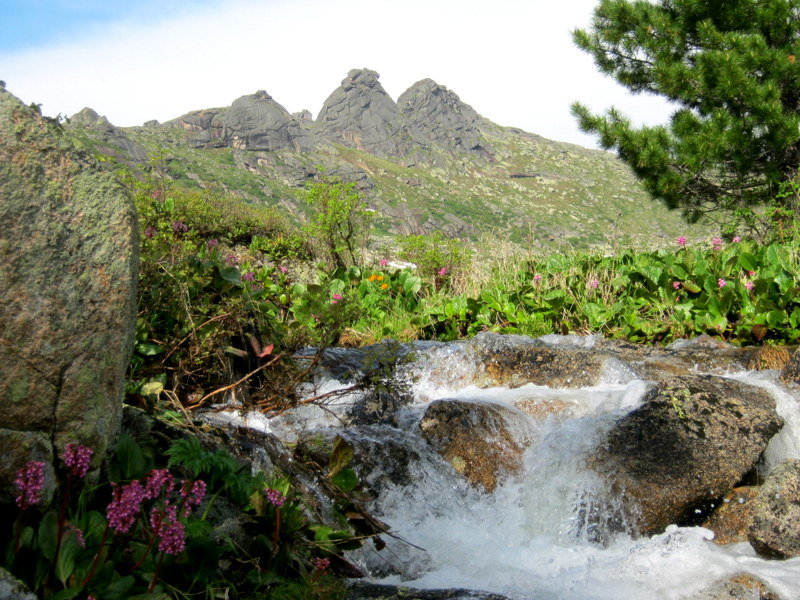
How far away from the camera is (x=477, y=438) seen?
3598 mm

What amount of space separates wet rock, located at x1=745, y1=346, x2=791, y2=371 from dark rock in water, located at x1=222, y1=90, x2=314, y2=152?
150 meters

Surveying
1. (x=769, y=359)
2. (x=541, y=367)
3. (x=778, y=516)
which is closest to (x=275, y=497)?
(x=778, y=516)

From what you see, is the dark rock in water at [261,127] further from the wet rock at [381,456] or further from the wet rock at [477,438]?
the wet rock at [381,456]

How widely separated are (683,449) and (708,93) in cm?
885

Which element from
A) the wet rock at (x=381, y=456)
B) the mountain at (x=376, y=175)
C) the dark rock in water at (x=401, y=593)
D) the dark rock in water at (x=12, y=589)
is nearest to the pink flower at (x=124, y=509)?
the dark rock in water at (x=12, y=589)

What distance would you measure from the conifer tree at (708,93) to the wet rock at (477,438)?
699 cm

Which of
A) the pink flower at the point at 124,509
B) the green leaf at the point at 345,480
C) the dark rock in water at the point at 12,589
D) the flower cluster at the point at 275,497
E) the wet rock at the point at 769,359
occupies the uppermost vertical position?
the wet rock at the point at 769,359

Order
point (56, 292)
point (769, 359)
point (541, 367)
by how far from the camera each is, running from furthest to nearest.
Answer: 1. point (541, 367)
2. point (769, 359)
3. point (56, 292)

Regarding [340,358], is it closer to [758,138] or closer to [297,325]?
[297,325]

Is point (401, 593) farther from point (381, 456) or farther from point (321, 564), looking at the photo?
point (381, 456)

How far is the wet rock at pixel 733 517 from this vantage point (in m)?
2.78

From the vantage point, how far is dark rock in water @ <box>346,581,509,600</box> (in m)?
2.04

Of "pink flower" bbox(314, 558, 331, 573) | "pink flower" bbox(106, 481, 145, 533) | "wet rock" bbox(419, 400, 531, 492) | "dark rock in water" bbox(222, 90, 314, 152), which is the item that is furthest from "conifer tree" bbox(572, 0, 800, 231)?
"dark rock in water" bbox(222, 90, 314, 152)

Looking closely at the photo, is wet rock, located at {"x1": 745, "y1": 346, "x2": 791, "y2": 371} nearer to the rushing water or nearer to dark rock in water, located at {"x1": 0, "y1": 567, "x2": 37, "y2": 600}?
the rushing water
